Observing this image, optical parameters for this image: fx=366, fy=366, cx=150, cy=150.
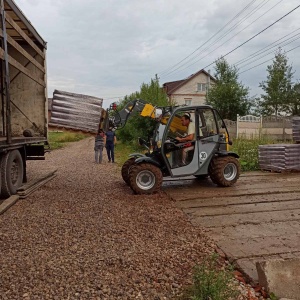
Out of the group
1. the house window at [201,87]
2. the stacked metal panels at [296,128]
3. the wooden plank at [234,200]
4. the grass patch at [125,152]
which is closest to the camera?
the wooden plank at [234,200]

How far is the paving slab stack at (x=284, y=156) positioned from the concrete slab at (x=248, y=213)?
685 millimetres

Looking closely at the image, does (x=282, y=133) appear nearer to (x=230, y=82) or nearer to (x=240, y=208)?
(x=230, y=82)

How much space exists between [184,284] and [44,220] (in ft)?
10.8

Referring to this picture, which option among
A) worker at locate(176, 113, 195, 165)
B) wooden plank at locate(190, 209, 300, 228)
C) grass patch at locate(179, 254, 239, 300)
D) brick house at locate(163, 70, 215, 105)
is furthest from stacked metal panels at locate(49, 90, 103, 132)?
brick house at locate(163, 70, 215, 105)

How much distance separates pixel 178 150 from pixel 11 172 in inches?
153

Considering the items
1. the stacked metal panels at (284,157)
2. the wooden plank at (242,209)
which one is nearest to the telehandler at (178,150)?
the wooden plank at (242,209)

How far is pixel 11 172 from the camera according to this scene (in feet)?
27.7

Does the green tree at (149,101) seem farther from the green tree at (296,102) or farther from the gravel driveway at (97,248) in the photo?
the green tree at (296,102)

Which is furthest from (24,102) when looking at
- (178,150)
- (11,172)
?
(178,150)

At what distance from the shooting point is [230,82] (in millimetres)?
36000

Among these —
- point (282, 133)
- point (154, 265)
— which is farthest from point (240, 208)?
point (282, 133)

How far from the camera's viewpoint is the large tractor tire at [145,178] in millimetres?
8227

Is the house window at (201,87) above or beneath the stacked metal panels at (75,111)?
above

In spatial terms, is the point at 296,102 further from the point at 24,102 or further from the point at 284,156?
the point at 24,102
